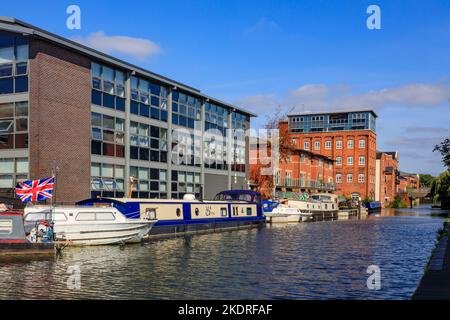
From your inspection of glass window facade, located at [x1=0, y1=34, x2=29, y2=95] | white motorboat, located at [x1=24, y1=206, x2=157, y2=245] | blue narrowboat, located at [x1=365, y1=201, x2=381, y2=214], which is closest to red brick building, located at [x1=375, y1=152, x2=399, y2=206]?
blue narrowboat, located at [x1=365, y1=201, x2=381, y2=214]

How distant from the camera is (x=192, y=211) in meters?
41.7

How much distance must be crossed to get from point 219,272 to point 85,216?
1143 centimetres

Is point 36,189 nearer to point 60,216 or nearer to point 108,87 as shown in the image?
point 60,216

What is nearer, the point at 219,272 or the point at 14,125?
the point at 219,272

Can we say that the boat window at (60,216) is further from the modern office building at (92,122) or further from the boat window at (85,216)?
the modern office building at (92,122)

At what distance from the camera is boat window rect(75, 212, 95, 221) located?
98.9 feet

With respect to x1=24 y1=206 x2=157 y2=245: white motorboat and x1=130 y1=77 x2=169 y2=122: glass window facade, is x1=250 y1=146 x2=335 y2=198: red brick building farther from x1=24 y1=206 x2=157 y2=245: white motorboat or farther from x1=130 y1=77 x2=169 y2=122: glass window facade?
x1=24 y1=206 x2=157 y2=245: white motorboat

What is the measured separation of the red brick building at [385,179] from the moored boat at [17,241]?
126121 millimetres

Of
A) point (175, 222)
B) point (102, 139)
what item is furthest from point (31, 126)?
point (175, 222)

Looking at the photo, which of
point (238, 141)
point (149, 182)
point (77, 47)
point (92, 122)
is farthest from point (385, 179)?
point (77, 47)

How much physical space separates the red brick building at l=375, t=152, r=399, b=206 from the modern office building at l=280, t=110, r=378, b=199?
12.0m

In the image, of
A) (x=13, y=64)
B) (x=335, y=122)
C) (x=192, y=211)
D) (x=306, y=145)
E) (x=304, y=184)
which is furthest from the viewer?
(x=335, y=122)
